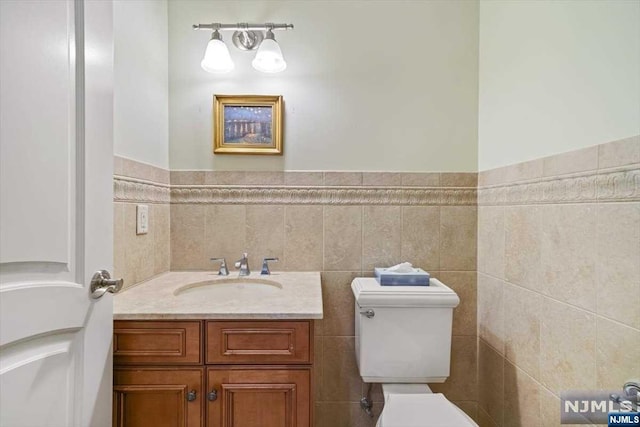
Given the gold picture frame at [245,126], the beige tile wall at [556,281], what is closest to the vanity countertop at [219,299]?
the gold picture frame at [245,126]

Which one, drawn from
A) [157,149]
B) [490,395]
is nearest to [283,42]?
[157,149]

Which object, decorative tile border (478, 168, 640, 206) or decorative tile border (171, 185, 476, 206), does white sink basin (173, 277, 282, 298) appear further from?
decorative tile border (478, 168, 640, 206)

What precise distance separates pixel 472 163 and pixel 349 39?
91cm

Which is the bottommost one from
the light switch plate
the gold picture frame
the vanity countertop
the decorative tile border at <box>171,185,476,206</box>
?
the vanity countertop

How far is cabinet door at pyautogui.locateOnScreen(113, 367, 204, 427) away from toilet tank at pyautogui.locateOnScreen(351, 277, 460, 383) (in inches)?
26.4

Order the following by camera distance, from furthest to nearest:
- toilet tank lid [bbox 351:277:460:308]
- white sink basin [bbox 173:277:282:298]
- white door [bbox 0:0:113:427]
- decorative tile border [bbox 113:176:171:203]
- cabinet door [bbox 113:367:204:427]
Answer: white sink basin [bbox 173:277:282:298], toilet tank lid [bbox 351:277:460:308], decorative tile border [bbox 113:176:171:203], cabinet door [bbox 113:367:204:427], white door [bbox 0:0:113:427]

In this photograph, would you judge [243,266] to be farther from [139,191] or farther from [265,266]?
[139,191]

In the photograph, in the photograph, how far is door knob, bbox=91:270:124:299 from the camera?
2.80 ft

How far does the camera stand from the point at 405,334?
1.30 metres

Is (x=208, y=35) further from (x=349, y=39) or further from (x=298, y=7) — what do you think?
(x=349, y=39)

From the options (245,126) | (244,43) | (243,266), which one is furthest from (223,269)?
(244,43)

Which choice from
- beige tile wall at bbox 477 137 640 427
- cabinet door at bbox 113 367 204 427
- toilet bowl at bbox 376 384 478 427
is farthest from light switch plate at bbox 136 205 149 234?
beige tile wall at bbox 477 137 640 427

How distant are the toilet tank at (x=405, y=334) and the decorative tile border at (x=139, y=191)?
1.02 metres

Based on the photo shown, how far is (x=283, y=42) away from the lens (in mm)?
1594
